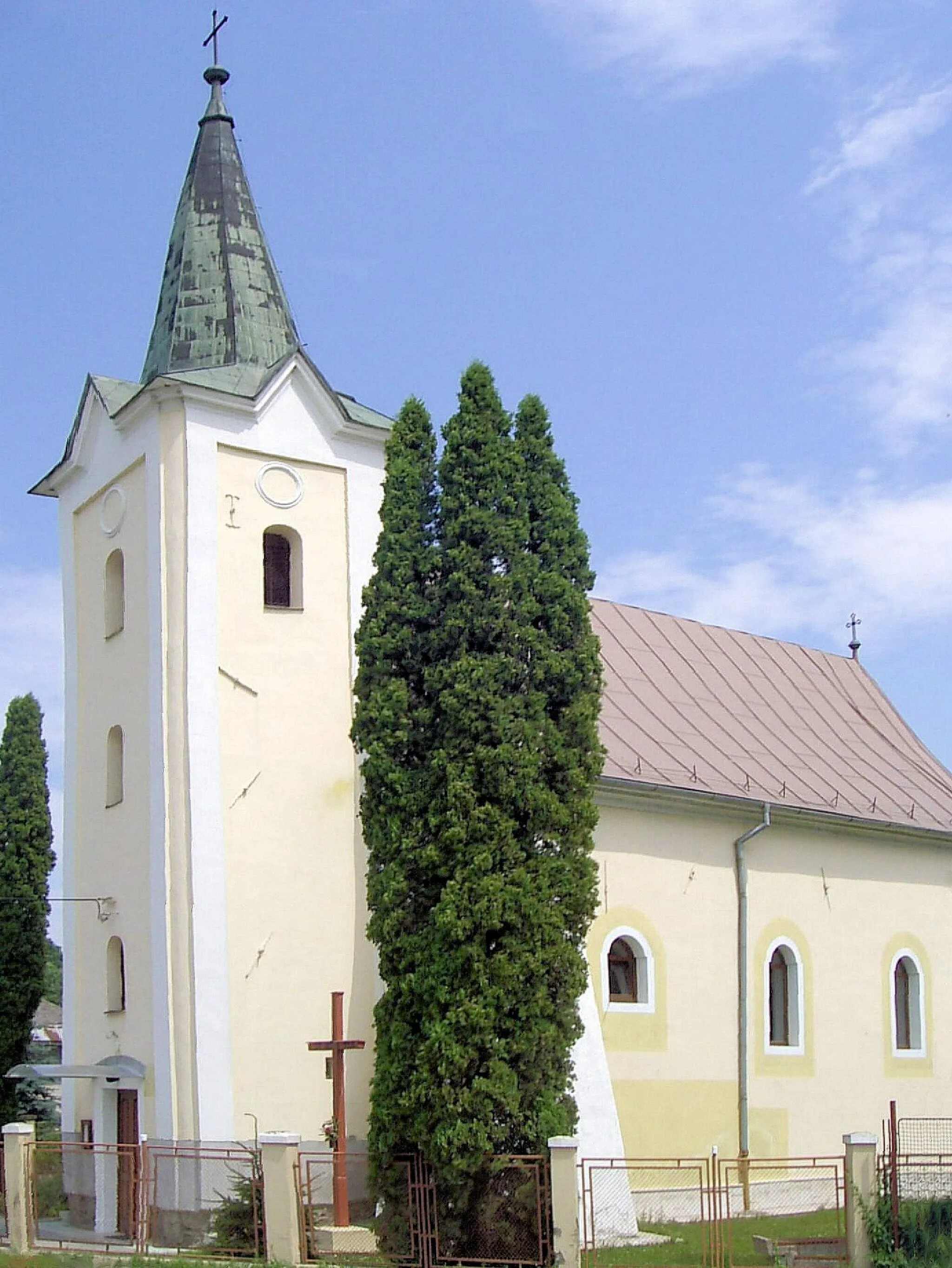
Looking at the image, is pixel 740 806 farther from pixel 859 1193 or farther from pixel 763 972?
pixel 859 1193

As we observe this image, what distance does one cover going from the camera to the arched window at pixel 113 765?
62.0 feet

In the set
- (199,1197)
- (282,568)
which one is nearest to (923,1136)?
(199,1197)

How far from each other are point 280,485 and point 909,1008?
37.2 feet

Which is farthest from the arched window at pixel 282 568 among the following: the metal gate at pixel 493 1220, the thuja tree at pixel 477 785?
the metal gate at pixel 493 1220

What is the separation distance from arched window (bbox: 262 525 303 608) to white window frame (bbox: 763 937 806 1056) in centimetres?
751

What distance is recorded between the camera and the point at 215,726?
17672 millimetres

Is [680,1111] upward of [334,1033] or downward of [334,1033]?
downward

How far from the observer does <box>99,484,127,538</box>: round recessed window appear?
19.2 m

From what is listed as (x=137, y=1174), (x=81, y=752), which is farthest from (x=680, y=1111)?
(x=81, y=752)

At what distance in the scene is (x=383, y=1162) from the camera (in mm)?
14516

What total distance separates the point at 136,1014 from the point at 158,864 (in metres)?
1.76

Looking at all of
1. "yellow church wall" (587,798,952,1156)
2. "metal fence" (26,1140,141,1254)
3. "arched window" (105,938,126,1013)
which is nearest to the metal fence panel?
"metal fence" (26,1140,141,1254)

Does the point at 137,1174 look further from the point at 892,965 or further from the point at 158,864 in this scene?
the point at 892,965

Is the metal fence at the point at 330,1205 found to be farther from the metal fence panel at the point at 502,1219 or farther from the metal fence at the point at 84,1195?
the metal fence at the point at 84,1195
